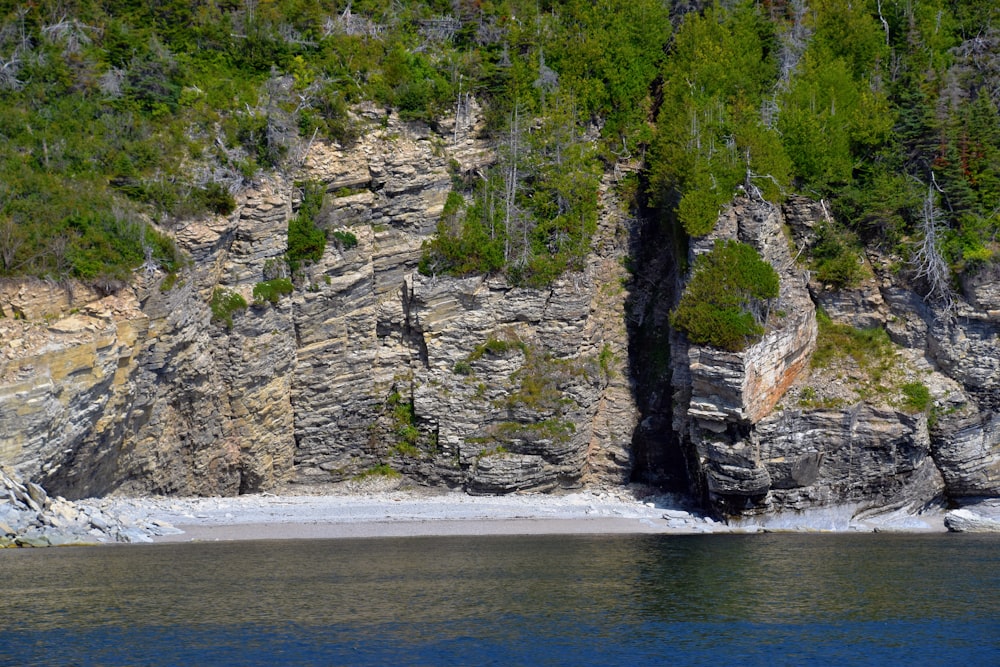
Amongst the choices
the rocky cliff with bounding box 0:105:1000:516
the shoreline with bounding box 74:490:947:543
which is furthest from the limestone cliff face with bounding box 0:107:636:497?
the shoreline with bounding box 74:490:947:543

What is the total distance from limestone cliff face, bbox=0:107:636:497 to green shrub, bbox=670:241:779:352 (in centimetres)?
504

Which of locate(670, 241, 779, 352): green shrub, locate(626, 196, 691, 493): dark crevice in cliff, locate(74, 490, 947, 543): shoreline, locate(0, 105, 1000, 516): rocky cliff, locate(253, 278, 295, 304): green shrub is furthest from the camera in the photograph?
locate(626, 196, 691, 493): dark crevice in cliff

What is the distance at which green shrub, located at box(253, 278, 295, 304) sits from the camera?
123 feet

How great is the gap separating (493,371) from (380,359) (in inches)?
160

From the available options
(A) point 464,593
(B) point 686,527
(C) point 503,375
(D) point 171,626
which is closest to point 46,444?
(D) point 171,626

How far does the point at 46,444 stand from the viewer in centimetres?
3138

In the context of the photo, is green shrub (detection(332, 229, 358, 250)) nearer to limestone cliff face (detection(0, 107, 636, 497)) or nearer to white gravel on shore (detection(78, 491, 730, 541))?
limestone cliff face (detection(0, 107, 636, 497))

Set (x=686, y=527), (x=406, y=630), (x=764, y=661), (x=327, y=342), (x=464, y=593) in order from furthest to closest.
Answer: (x=327, y=342), (x=686, y=527), (x=464, y=593), (x=406, y=630), (x=764, y=661)

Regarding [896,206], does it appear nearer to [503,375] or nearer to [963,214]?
[963,214]

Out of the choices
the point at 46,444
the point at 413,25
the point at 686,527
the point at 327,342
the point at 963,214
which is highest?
the point at 413,25

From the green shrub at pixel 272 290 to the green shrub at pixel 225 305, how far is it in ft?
1.93

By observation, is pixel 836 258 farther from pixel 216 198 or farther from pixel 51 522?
pixel 51 522

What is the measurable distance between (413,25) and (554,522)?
66.1 ft

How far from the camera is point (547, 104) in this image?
43.6 m
